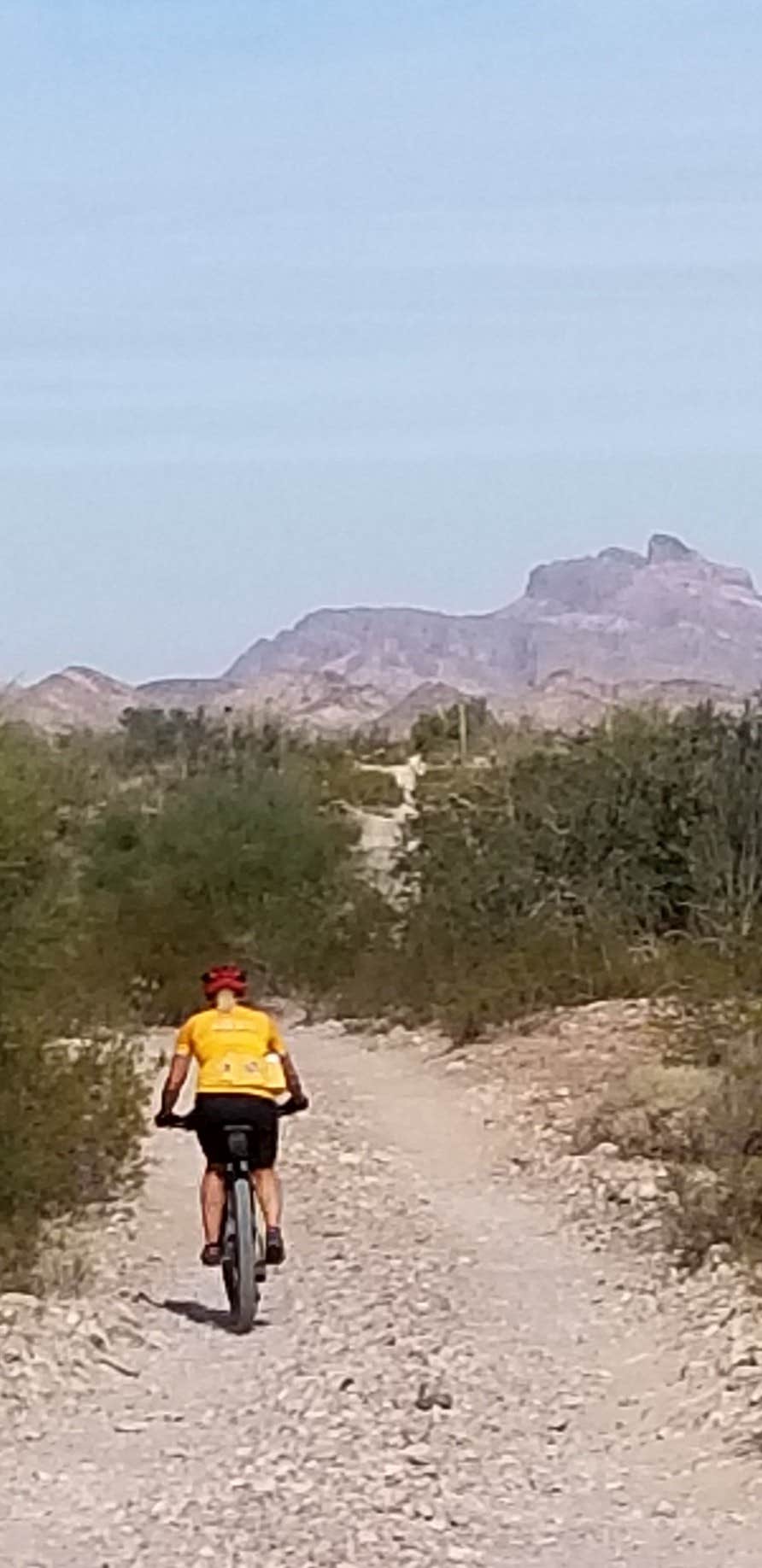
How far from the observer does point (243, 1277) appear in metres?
12.5

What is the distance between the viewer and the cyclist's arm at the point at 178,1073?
13320 mm

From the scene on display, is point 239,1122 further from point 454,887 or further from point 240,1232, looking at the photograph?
point 454,887

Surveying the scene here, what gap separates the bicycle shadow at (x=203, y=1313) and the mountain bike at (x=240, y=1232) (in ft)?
0.16

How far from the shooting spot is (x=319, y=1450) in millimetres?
10273

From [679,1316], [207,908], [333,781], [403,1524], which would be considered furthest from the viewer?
[333,781]

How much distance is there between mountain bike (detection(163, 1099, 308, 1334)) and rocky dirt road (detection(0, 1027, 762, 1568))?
16 centimetres

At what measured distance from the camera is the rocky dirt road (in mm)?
9250

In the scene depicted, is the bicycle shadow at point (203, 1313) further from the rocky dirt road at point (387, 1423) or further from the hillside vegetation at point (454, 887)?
the hillside vegetation at point (454, 887)

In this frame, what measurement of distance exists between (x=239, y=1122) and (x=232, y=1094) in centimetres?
14

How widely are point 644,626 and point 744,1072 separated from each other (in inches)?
6718

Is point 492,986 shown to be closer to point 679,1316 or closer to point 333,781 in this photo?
point 679,1316

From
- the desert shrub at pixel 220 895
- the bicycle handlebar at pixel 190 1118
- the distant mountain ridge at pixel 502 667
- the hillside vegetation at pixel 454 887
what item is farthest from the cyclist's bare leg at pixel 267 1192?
the distant mountain ridge at pixel 502 667

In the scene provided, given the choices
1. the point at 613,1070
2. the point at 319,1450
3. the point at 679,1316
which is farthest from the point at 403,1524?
the point at 613,1070

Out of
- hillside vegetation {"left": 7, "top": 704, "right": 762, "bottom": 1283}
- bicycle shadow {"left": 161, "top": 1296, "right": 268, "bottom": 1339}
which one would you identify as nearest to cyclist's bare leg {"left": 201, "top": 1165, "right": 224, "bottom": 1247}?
bicycle shadow {"left": 161, "top": 1296, "right": 268, "bottom": 1339}
